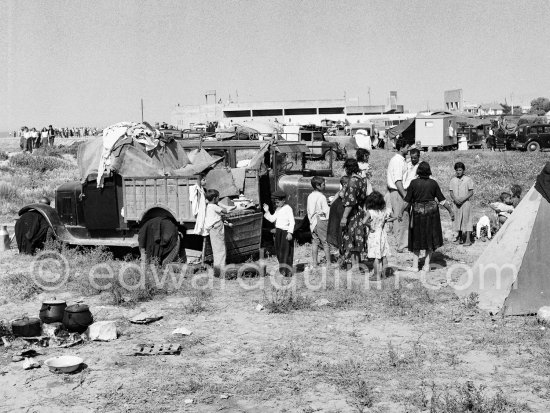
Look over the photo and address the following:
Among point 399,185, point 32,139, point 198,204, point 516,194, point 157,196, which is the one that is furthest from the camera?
point 32,139

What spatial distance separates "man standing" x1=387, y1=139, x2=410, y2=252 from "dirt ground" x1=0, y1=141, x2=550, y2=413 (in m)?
1.91

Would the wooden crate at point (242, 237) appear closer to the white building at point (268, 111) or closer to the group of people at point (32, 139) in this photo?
the group of people at point (32, 139)

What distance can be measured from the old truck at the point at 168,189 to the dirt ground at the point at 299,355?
1.35m

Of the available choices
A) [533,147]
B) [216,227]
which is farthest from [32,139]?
[216,227]

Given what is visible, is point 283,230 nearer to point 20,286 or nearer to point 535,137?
point 20,286

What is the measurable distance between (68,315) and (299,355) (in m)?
2.60

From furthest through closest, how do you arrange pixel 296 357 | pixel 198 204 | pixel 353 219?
1. pixel 198 204
2. pixel 353 219
3. pixel 296 357

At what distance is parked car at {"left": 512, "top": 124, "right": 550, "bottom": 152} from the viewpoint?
3291cm

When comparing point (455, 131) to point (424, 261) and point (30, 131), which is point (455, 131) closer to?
point (30, 131)

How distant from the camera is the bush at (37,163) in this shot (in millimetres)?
28953

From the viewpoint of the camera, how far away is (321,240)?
10766mm

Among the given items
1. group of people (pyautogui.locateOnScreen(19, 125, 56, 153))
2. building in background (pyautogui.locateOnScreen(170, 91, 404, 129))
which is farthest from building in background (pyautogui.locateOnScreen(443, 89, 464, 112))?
group of people (pyautogui.locateOnScreen(19, 125, 56, 153))

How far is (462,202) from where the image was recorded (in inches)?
498

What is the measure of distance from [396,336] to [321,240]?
3499 millimetres
